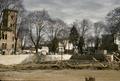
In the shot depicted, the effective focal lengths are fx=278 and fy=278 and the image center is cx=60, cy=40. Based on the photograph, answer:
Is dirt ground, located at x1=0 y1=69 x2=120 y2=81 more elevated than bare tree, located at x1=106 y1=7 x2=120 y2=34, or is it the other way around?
bare tree, located at x1=106 y1=7 x2=120 y2=34

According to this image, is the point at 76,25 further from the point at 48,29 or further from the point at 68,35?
the point at 48,29

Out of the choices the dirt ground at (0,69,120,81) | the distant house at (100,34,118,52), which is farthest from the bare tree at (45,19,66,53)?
the dirt ground at (0,69,120,81)

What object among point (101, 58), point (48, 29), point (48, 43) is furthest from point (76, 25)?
point (101, 58)

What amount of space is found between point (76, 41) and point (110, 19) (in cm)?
3335

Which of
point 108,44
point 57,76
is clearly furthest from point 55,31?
point 57,76

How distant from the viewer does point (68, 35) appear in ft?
369

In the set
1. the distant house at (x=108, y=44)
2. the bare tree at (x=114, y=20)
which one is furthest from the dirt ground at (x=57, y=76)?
the distant house at (x=108, y=44)

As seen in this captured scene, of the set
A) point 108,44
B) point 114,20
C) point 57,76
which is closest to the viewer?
point 57,76

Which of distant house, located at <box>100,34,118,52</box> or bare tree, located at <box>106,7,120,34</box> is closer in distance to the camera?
bare tree, located at <box>106,7,120,34</box>

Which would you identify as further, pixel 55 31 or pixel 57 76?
pixel 55 31

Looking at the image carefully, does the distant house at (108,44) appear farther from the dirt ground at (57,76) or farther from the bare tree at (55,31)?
the dirt ground at (57,76)

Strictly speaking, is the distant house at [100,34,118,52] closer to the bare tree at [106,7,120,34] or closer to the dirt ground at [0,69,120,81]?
the bare tree at [106,7,120,34]

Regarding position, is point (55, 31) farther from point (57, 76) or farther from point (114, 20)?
point (57, 76)

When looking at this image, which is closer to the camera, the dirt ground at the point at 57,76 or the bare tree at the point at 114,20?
the dirt ground at the point at 57,76
